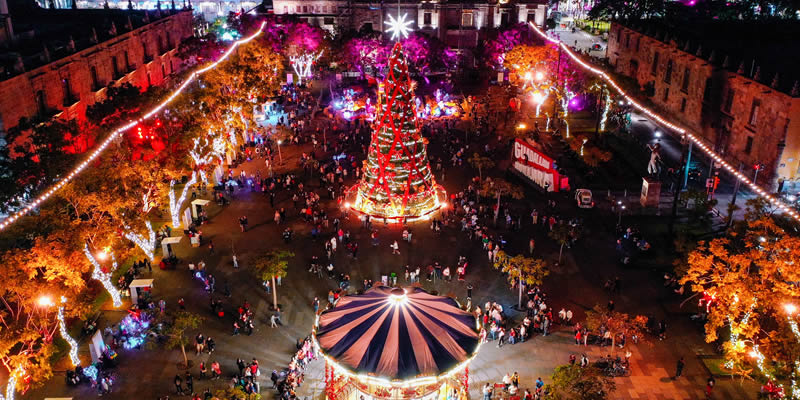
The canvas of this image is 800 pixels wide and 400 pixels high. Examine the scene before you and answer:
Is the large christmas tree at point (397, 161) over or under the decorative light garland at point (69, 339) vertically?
over

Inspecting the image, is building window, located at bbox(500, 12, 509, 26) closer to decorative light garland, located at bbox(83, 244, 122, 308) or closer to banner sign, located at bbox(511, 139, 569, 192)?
banner sign, located at bbox(511, 139, 569, 192)

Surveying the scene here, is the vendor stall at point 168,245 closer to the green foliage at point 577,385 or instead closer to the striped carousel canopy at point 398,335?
the striped carousel canopy at point 398,335

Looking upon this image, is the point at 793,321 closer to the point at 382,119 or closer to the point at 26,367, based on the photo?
the point at 382,119

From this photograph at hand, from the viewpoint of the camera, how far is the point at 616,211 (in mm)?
42281

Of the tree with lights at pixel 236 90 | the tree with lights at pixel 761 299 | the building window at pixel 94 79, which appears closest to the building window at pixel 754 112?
the tree with lights at pixel 761 299

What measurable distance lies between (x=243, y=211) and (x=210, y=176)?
6.28 meters

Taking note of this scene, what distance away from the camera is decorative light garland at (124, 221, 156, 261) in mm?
33000

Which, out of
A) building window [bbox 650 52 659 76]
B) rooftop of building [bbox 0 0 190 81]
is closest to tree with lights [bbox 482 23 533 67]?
building window [bbox 650 52 659 76]

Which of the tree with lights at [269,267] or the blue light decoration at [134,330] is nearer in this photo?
the blue light decoration at [134,330]

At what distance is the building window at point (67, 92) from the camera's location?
4450 cm

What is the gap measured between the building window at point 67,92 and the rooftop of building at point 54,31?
1.78 metres

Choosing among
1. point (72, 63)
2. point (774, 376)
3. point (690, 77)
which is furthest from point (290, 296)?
point (690, 77)

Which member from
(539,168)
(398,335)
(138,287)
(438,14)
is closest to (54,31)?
(138,287)

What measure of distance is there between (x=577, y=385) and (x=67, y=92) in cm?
4058
